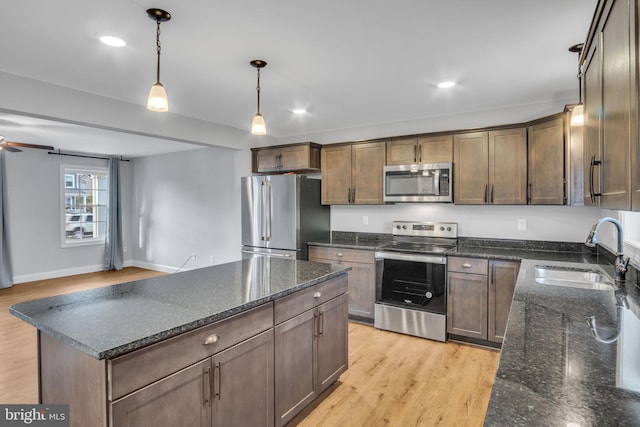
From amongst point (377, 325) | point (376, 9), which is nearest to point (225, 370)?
point (376, 9)

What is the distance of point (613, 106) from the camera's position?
112cm

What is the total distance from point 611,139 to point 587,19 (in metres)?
1.25

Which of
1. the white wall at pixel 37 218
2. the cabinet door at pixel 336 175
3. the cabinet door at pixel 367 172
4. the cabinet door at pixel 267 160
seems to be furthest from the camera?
the white wall at pixel 37 218

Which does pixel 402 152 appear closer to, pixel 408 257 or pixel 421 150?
pixel 421 150

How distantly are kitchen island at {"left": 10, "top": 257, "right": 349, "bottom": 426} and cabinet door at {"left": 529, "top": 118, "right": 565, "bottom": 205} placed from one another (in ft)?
7.24

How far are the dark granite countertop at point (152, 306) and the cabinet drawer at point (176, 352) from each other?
1.7 inches

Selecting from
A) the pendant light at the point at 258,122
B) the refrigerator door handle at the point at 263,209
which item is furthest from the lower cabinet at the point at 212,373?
the refrigerator door handle at the point at 263,209

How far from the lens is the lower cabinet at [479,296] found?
3.16 m

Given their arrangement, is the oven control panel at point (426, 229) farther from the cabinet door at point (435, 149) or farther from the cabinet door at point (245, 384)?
the cabinet door at point (245, 384)

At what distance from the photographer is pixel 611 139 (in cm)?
114

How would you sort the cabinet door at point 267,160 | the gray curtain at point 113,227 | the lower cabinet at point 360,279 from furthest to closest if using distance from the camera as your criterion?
1. the gray curtain at point 113,227
2. the cabinet door at point 267,160
3. the lower cabinet at point 360,279

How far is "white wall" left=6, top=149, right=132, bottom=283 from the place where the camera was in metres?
5.97

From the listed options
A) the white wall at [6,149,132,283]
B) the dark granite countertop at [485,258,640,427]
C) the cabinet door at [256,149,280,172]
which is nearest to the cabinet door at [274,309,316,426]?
the dark granite countertop at [485,258,640,427]
